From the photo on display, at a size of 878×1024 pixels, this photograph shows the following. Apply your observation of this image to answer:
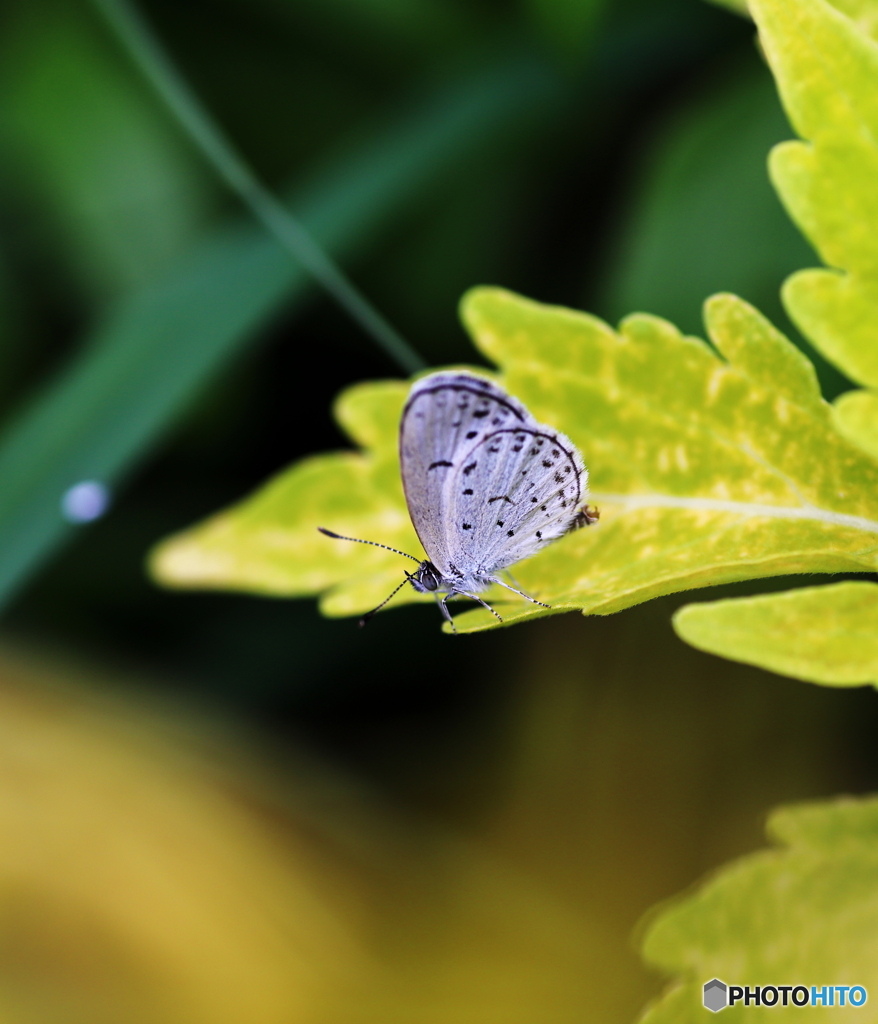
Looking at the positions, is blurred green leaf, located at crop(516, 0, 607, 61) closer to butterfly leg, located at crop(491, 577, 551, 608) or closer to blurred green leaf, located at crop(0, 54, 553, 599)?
blurred green leaf, located at crop(0, 54, 553, 599)

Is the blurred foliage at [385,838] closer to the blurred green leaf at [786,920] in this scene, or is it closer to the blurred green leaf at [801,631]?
the blurred green leaf at [786,920]

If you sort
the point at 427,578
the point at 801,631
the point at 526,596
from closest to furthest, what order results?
the point at 801,631, the point at 526,596, the point at 427,578

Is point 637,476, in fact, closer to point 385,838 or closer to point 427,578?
point 427,578

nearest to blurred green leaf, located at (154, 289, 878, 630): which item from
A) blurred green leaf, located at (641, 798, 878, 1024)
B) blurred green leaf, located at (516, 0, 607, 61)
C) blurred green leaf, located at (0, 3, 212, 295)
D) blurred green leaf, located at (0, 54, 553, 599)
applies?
blurred green leaf, located at (641, 798, 878, 1024)

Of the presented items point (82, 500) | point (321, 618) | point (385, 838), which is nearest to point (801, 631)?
point (385, 838)

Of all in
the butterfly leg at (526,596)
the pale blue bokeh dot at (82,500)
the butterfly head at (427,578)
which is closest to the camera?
the butterfly leg at (526,596)

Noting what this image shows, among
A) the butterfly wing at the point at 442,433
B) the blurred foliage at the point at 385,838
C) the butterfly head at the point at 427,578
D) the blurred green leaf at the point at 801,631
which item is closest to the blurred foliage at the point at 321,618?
the blurred foliage at the point at 385,838
